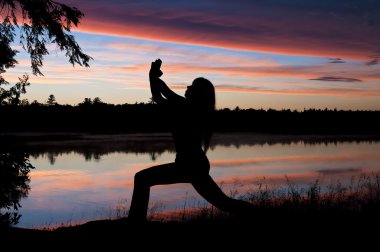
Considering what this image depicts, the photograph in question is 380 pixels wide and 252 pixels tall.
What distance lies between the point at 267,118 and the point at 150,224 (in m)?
105

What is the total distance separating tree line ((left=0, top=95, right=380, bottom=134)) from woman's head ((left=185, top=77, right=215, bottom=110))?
8823 centimetres

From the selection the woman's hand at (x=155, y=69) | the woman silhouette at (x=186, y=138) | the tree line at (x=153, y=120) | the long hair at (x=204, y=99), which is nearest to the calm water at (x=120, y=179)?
the woman silhouette at (x=186, y=138)

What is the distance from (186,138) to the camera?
5.47 m

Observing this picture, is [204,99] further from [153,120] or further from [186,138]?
[153,120]

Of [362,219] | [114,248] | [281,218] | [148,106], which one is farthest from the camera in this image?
[148,106]

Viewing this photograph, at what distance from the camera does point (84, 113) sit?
339 ft

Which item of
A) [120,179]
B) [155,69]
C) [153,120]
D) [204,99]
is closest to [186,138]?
[204,99]

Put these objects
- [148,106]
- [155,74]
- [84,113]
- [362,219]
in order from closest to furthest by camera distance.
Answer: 1. [155,74]
2. [362,219]
3. [148,106]
4. [84,113]

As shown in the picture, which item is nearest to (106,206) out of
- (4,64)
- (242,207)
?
(4,64)

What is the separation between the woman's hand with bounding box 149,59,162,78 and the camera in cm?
559

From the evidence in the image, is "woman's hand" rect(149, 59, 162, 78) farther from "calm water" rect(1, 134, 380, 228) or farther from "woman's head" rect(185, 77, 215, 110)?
"calm water" rect(1, 134, 380, 228)

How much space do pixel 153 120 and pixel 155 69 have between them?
9488cm

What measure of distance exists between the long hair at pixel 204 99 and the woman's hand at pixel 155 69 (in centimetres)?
41

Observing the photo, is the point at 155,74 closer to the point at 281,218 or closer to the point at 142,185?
the point at 142,185
